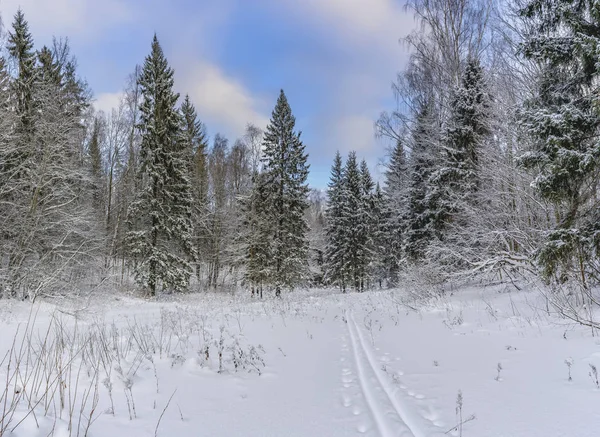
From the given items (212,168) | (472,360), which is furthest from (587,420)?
(212,168)

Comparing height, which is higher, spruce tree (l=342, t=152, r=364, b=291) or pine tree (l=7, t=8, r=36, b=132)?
pine tree (l=7, t=8, r=36, b=132)

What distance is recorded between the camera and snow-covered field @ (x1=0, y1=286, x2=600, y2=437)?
8.60ft

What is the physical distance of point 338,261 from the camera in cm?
2928

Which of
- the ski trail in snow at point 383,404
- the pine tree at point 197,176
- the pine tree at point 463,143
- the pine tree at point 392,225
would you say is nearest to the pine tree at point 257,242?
the pine tree at point 197,176

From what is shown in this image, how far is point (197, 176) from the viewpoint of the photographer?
26.1 meters

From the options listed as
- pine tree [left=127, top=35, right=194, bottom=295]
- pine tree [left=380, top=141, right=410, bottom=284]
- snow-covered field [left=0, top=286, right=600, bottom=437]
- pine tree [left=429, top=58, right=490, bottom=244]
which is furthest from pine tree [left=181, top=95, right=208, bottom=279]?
snow-covered field [left=0, top=286, right=600, bottom=437]

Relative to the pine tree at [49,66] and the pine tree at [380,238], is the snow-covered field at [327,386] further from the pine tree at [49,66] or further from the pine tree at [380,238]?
the pine tree at [380,238]

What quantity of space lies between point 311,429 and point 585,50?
6866 mm

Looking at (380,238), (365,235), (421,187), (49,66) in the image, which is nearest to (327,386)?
(421,187)

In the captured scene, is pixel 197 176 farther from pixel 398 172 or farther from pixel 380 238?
pixel 380 238

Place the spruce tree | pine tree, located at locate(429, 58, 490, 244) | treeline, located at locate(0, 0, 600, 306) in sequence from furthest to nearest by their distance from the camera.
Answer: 1. the spruce tree
2. pine tree, located at locate(429, 58, 490, 244)
3. treeline, located at locate(0, 0, 600, 306)

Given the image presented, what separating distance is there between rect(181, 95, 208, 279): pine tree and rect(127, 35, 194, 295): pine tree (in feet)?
10.8

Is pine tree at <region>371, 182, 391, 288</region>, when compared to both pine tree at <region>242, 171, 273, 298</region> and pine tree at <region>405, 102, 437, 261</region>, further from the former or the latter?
pine tree at <region>242, 171, 273, 298</region>

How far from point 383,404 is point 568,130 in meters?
5.62
